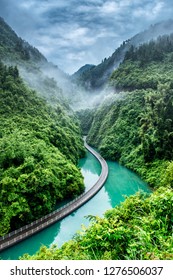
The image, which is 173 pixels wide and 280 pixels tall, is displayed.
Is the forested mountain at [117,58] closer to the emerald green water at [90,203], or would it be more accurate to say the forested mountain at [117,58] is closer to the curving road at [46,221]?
the emerald green water at [90,203]

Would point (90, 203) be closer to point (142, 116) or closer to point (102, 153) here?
point (102, 153)

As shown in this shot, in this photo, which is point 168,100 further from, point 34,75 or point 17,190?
point 34,75

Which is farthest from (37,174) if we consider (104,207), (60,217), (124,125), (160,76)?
(160,76)

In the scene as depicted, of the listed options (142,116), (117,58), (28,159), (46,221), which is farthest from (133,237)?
(117,58)

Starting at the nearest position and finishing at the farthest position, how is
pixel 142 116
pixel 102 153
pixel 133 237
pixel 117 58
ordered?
pixel 133 237
pixel 142 116
pixel 102 153
pixel 117 58

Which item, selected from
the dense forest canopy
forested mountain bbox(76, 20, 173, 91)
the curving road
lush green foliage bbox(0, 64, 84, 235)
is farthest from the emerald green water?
forested mountain bbox(76, 20, 173, 91)

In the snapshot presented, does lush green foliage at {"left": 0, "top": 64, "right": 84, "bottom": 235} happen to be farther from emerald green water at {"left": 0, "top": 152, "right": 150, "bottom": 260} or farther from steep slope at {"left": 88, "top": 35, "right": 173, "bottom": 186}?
steep slope at {"left": 88, "top": 35, "right": 173, "bottom": 186}
